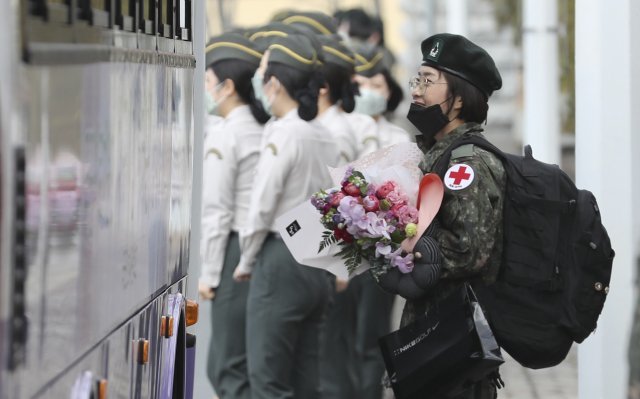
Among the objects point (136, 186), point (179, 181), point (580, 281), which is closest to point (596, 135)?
point (580, 281)

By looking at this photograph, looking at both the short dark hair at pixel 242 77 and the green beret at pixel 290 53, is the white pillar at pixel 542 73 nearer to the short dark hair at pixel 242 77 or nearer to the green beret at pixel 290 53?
the short dark hair at pixel 242 77

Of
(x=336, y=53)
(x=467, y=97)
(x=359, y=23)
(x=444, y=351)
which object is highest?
(x=359, y=23)

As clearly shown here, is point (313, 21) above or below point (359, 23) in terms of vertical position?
below

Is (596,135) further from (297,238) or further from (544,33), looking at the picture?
(544,33)

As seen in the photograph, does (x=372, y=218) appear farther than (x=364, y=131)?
No

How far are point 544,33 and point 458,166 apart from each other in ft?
31.9

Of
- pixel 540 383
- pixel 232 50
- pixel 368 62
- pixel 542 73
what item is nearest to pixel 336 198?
pixel 232 50

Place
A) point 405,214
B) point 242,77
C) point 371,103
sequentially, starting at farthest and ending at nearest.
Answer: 1. point 371,103
2. point 242,77
3. point 405,214

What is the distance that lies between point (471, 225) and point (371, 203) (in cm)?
35

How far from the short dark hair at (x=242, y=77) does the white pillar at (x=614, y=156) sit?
102 inches

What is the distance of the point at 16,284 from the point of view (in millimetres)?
2666

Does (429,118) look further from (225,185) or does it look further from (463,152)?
(225,185)

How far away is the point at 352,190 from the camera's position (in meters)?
5.40

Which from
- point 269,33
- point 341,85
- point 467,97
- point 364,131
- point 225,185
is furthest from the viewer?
point 364,131
